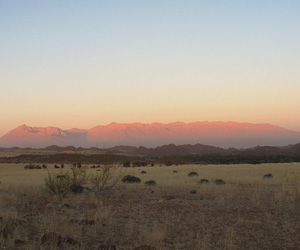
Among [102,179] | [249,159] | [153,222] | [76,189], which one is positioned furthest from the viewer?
[249,159]

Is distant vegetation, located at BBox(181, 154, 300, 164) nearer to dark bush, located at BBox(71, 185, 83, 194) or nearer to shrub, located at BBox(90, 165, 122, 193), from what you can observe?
shrub, located at BBox(90, 165, 122, 193)

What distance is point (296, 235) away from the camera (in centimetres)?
800

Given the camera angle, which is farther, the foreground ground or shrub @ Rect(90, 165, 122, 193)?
shrub @ Rect(90, 165, 122, 193)

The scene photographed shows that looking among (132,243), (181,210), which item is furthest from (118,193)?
(132,243)

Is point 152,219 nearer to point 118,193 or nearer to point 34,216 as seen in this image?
point 34,216

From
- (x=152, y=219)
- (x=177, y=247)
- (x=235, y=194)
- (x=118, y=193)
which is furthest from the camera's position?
(x=118, y=193)

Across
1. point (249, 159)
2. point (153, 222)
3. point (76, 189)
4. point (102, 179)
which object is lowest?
point (249, 159)

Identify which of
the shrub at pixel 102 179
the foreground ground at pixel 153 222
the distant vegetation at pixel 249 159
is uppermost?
the shrub at pixel 102 179

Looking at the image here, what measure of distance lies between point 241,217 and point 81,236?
5.09 meters

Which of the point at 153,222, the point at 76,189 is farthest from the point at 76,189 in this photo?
the point at 153,222

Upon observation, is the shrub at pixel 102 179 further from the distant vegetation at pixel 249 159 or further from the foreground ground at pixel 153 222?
the distant vegetation at pixel 249 159

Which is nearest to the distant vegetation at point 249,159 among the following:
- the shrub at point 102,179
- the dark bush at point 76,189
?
the shrub at point 102,179

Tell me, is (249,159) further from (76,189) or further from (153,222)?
(153,222)

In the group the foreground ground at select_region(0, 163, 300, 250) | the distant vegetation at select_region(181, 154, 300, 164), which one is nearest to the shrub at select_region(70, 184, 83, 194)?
the foreground ground at select_region(0, 163, 300, 250)
